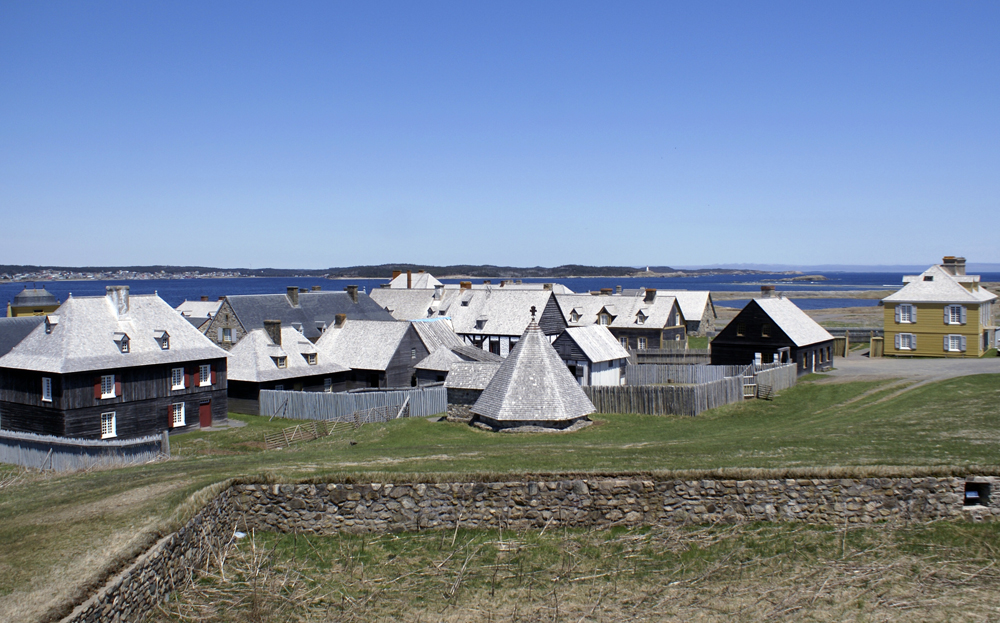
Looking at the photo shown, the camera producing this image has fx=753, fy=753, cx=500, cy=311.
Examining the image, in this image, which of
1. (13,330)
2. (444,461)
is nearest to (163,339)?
(13,330)

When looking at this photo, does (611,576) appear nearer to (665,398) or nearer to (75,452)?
(665,398)

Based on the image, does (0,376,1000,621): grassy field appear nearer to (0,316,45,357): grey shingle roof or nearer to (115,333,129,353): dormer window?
(115,333,129,353): dormer window

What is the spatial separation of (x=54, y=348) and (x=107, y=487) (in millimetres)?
21393

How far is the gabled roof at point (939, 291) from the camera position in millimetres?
49250

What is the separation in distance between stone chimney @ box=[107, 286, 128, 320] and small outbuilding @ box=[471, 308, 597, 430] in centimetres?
1968

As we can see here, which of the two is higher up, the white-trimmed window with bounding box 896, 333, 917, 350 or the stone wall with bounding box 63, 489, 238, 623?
the white-trimmed window with bounding box 896, 333, 917, 350

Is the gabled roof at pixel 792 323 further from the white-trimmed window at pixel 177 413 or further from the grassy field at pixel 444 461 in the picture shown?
the white-trimmed window at pixel 177 413

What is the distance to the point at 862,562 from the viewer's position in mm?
14852

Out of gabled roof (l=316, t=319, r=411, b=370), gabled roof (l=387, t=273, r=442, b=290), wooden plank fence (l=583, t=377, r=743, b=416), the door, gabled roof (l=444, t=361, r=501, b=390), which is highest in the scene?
gabled roof (l=387, t=273, r=442, b=290)

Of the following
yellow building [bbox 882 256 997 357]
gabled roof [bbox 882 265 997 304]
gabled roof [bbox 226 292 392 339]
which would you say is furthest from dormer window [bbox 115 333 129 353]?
yellow building [bbox 882 256 997 357]

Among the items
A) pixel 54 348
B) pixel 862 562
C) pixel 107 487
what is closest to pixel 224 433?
Answer: pixel 54 348

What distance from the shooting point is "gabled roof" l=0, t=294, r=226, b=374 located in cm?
3562

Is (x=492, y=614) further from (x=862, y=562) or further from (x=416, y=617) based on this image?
(x=862, y=562)

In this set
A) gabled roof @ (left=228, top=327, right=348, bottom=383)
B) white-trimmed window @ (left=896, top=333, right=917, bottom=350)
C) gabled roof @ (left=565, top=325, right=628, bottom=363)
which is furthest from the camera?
white-trimmed window @ (left=896, top=333, right=917, bottom=350)
